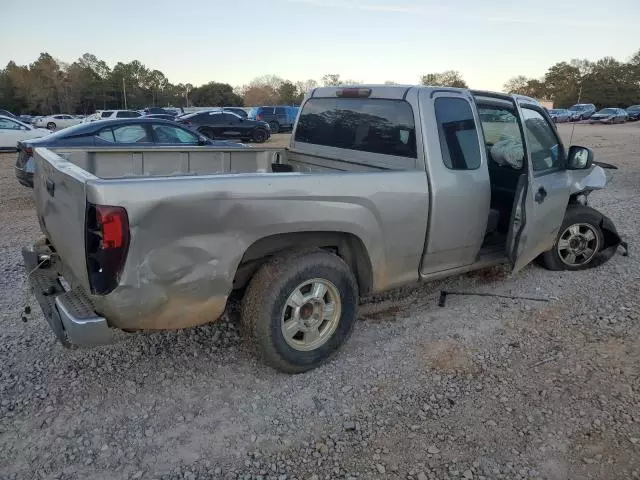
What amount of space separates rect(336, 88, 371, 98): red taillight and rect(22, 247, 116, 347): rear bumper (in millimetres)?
2646

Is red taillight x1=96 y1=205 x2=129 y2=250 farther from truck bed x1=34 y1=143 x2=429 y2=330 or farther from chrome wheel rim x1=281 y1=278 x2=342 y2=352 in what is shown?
chrome wheel rim x1=281 y1=278 x2=342 y2=352

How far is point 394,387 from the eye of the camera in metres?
3.31

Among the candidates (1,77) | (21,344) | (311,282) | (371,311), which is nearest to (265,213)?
(311,282)

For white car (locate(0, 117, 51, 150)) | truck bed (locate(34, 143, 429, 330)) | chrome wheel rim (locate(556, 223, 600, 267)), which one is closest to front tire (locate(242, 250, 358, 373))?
truck bed (locate(34, 143, 429, 330))

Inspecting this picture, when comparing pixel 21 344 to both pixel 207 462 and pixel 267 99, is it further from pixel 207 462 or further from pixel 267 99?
pixel 267 99

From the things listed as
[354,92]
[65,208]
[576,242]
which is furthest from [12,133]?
[576,242]

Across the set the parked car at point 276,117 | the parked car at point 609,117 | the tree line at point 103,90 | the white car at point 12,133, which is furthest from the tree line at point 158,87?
the white car at point 12,133

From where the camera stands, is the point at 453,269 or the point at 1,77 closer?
the point at 453,269

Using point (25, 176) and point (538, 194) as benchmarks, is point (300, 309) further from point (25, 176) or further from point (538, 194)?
point (25, 176)

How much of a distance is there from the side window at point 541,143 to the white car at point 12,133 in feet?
58.6

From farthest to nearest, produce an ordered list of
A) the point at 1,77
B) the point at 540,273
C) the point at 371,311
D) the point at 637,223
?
the point at 1,77
the point at 637,223
the point at 540,273
the point at 371,311

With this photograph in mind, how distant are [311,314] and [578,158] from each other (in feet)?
10.5

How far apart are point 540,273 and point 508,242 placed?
1420 mm

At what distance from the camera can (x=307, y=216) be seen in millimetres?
3107
